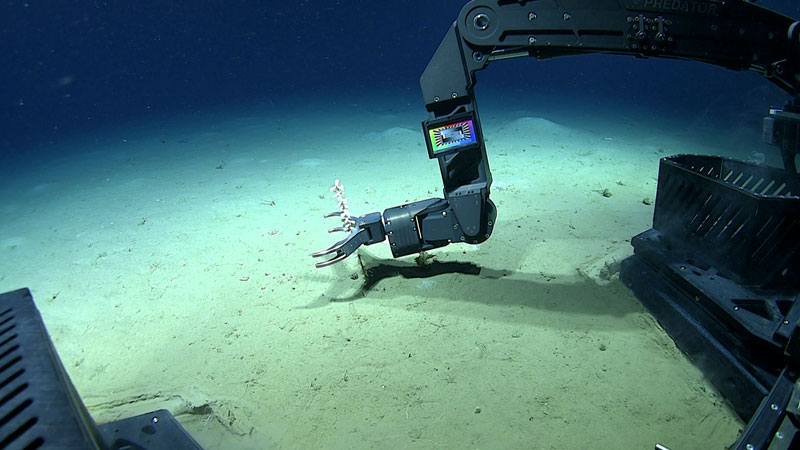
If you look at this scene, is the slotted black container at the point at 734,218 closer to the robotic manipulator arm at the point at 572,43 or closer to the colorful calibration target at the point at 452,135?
the robotic manipulator arm at the point at 572,43

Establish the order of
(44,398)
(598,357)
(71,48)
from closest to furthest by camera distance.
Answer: (44,398), (598,357), (71,48)

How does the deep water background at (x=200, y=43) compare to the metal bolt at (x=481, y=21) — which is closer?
the metal bolt at (x=481, y=21)

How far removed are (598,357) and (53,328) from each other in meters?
4.91

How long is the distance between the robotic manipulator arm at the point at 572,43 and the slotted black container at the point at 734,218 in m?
0.40

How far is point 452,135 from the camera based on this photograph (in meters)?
3.20

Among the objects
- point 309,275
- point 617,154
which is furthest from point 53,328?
point 617,154

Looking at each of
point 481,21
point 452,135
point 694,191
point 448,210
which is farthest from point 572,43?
point 694,191

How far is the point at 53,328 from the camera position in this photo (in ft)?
12.4

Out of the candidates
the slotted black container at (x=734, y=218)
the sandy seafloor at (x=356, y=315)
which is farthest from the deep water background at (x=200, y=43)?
the slotted black container at (x=734, y=218)

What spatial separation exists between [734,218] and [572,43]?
1803 millimetres

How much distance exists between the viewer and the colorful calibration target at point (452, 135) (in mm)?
3176

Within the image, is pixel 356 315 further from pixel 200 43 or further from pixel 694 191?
pixel 200 43

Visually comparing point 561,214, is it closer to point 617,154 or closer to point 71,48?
point 617,154

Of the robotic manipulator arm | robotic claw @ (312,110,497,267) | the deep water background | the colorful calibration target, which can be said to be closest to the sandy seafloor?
robotic claw @ (312,110,497,267)
